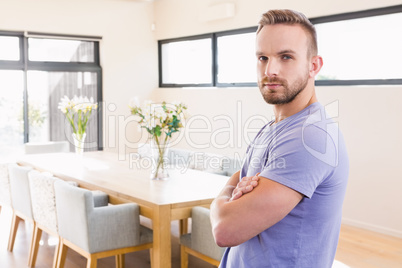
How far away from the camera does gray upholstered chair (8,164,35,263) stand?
12.2 ft

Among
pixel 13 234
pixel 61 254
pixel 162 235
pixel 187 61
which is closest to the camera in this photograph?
pixel 162 235

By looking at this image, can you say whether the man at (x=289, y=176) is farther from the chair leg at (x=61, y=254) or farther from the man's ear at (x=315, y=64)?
the chair leg at (x=61, y=254)

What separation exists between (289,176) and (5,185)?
3731 millimetres

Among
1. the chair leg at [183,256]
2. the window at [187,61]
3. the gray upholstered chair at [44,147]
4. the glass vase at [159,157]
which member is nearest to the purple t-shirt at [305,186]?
the chair leg at [183,256]

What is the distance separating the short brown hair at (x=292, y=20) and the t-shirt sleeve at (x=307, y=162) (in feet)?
0.70

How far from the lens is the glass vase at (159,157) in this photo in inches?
142

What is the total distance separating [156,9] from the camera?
7867 mm

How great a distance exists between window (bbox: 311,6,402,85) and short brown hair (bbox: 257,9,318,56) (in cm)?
381

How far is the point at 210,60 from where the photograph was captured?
22.9ft

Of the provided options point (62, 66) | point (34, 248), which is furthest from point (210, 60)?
point (34, 248)

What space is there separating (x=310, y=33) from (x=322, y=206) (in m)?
0.40

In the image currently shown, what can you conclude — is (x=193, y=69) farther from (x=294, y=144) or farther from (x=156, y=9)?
(x=294, y=144)

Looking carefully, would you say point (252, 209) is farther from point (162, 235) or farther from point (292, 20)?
point (162, 235)

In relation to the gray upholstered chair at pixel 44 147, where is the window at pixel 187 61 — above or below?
above
